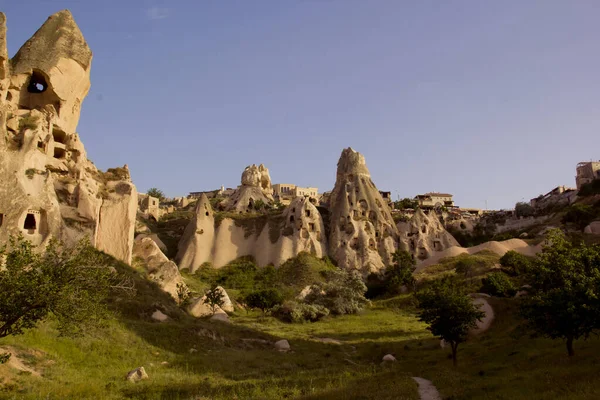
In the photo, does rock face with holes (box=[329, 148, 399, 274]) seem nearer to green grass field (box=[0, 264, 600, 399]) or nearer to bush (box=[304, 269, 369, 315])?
A: bush (box=[304, 269, 369, 315])

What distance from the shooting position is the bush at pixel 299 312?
52375 mm

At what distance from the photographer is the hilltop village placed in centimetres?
2023

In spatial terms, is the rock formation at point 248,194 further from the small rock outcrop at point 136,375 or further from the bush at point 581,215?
the small rock outcrop at point 136,375

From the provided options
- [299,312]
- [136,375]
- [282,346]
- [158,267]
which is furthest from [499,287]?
[136,375]

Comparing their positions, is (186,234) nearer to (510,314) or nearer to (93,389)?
(510,314)

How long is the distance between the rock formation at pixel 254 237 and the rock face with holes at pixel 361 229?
3.07 m

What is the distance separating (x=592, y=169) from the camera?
102562 mm

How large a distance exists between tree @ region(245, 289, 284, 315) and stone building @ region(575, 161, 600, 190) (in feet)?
249

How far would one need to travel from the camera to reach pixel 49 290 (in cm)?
1516

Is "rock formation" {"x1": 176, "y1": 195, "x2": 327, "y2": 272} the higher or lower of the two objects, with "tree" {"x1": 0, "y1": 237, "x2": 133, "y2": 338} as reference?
higher

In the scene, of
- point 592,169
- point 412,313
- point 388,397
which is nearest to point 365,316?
point 412,313

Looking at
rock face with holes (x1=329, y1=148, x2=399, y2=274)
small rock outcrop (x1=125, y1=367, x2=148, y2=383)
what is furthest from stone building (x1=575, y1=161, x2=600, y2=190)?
small rock outcrop (x1=125, y1=367, x2=148, y2=383)

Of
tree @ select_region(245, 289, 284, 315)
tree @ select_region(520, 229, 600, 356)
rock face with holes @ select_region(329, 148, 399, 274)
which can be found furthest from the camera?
rock face with holes @ select_region(329, 148, 399, 274)

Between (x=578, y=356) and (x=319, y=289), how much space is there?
40.7m
